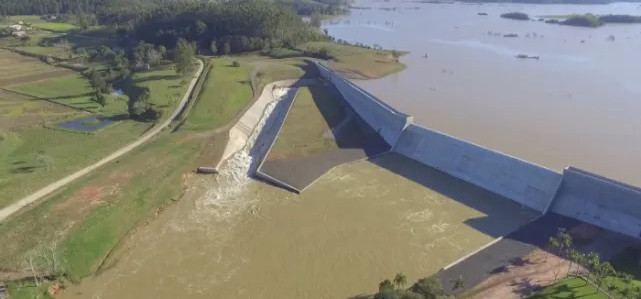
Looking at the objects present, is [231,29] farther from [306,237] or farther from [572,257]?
Answer: [572,257]

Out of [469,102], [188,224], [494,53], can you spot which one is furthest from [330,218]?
[494,53]

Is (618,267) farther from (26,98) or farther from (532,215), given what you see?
(26,98)

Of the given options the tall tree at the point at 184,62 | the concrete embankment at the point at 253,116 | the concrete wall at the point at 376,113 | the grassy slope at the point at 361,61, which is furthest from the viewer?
the grassy slope at the point at 361,61

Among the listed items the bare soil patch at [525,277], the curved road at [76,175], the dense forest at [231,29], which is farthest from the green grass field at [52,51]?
the bare soil patch at [525,277]

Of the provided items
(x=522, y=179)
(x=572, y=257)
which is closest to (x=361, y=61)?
(x=522, y=179)

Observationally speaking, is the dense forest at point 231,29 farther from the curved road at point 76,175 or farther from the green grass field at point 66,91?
the curved road at point 76,175

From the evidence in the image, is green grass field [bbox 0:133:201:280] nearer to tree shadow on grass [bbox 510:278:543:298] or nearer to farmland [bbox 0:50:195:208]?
farmland [bbox 0:50:195:208]
